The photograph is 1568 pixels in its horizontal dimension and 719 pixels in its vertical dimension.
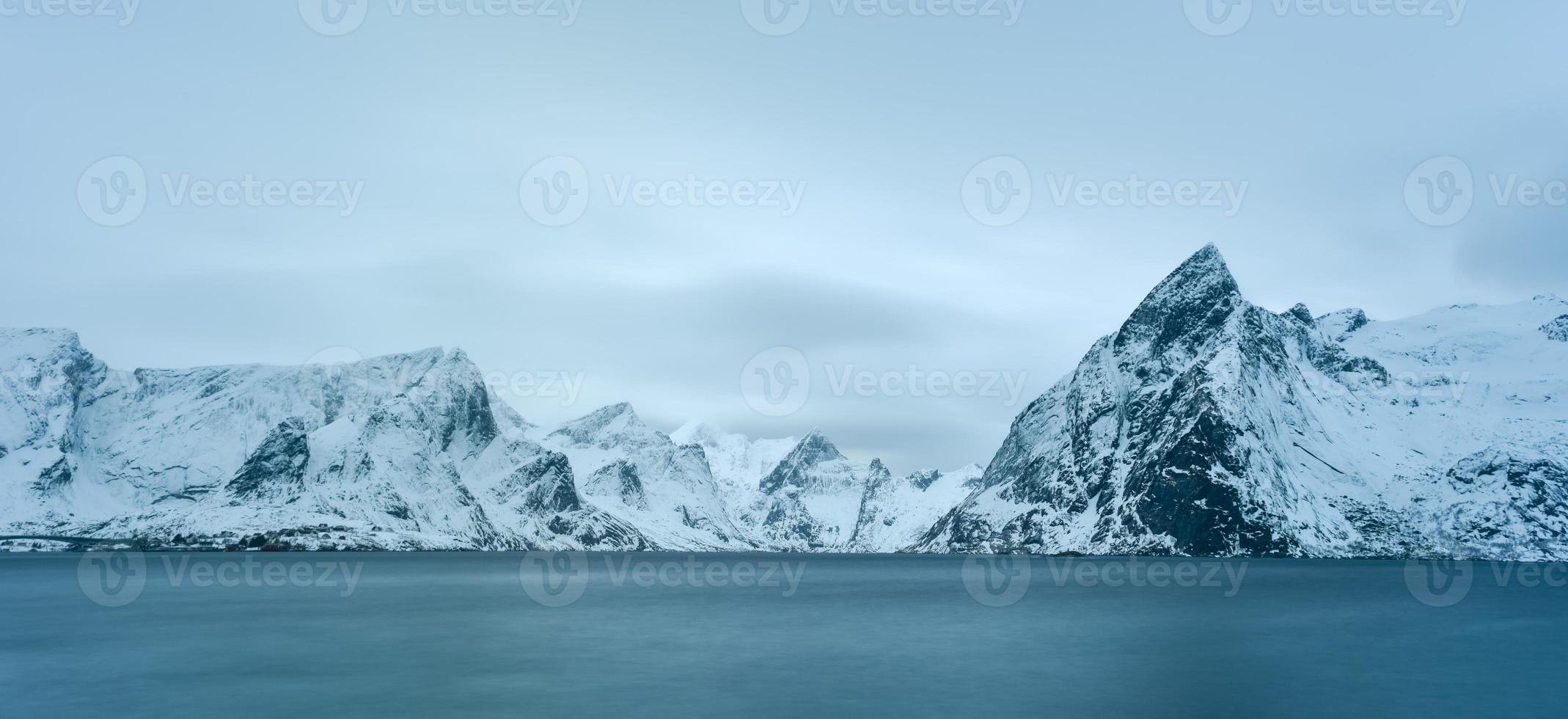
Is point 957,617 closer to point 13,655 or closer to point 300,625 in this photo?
point 300,625

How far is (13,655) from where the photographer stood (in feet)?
213

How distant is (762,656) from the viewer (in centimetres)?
7244

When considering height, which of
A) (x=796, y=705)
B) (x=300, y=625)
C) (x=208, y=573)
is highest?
(x=796, y=705)

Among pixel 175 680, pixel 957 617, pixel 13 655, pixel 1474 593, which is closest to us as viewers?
pixel 175 680

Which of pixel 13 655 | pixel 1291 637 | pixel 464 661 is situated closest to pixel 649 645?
pixel 464 661

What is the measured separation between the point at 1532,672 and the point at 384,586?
14536 centimetres

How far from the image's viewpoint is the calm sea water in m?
51.8

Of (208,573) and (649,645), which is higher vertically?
(649,645)

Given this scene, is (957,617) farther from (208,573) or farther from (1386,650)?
(208,573)

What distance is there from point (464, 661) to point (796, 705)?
86.9ft

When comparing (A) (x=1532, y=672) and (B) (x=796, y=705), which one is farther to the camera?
(A) (x=1532, y=672)

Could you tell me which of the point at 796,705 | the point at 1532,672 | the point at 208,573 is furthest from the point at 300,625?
the point at 208,573

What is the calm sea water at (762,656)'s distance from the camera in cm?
5175

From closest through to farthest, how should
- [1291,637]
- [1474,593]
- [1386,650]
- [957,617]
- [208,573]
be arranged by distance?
[1386,650]
[1291,637]
[957,617]
[1474,593]
[208,573]
